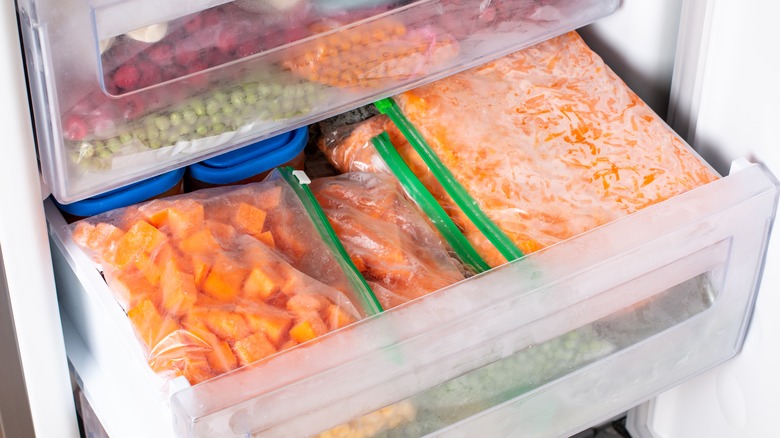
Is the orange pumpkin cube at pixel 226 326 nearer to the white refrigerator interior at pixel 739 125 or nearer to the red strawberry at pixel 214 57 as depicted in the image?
the red strawberry at pixel 214 57

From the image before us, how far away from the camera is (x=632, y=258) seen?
3.31ft

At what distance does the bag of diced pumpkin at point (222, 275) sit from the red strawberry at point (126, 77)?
15 cm

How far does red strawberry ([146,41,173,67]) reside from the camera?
94cm

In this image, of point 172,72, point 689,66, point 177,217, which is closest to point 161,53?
point 172,72

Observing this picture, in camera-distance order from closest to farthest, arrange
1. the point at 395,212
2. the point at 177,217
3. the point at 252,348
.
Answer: the point at 252,348, the point at 177,217, the point at 395,212

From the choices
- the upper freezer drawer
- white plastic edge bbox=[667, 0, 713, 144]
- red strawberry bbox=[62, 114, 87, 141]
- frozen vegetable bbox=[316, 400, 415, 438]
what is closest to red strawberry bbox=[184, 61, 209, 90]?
the upper freezer drawer

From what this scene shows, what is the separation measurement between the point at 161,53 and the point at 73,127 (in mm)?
110

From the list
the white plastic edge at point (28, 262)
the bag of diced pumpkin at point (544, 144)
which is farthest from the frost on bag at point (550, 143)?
the white plastic edge at point (28, 262)

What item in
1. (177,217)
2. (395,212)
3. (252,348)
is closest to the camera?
(252,348)

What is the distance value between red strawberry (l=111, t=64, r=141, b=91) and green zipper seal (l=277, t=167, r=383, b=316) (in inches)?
9.4

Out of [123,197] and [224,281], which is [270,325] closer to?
[224,281]

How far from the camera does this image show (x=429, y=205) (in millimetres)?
1136

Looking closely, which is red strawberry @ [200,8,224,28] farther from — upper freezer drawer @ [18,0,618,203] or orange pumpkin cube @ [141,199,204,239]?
orange pumpkin cube @ [141,199,204,239]

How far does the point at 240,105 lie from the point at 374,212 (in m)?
0.21
